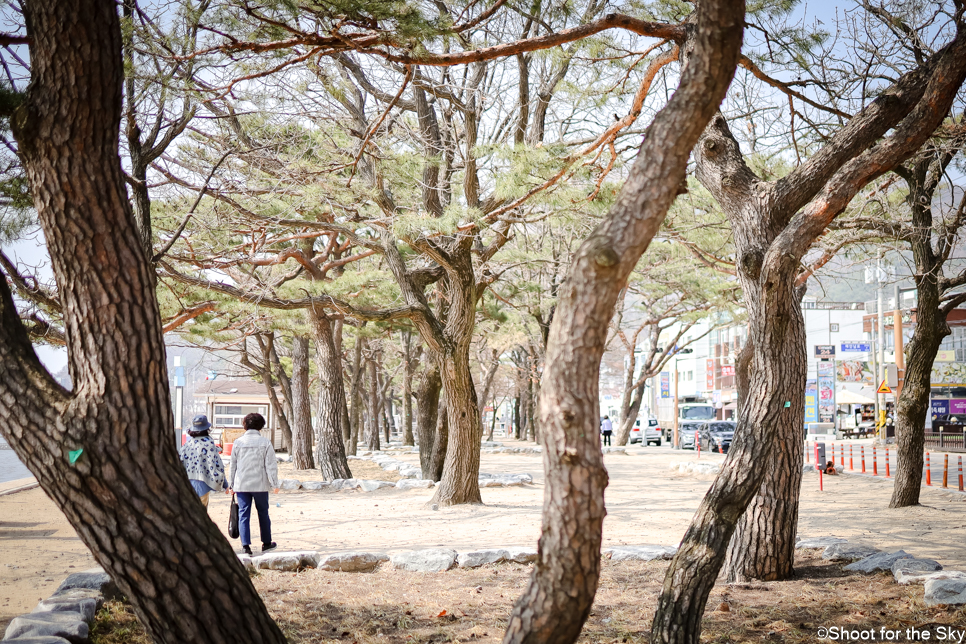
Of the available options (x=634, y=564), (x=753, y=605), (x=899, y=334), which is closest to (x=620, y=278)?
(x=753, y=605)

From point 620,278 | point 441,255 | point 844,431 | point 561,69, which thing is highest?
point 561,69

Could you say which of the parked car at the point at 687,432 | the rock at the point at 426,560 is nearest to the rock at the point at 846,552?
the rock at the point at 426,560

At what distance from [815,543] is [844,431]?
37.9 m

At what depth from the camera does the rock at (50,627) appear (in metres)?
3.76

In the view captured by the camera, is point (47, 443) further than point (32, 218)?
No

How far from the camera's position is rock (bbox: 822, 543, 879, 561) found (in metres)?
6.17

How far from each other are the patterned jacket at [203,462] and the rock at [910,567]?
18.9 ft

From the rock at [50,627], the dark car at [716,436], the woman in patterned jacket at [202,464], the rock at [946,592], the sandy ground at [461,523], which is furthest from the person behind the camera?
the dark car at [716,436]

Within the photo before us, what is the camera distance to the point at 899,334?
2602 cm

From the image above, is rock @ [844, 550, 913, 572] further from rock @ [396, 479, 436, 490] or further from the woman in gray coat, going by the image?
rock @ [396, 479, 436, 490]

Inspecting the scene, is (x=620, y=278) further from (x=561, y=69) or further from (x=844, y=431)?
(x=844, y=431)

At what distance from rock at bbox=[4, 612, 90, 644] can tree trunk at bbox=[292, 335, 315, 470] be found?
13.8 m

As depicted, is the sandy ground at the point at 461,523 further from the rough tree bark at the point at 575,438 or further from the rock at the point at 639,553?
the rough tree bark at the point at 575,438

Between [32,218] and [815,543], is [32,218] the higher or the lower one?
the higher one
